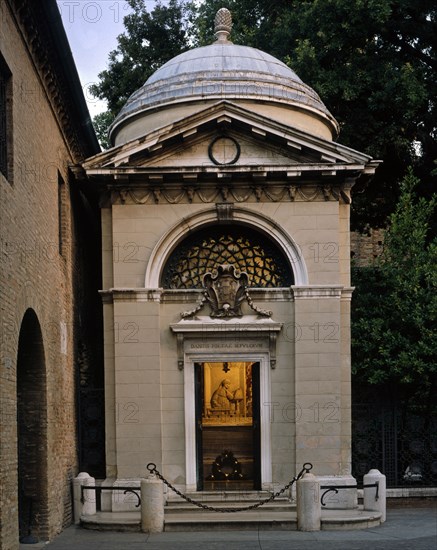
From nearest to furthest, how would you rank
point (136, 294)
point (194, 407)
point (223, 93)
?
1. point (136, 294)
2. point (194, 407)
3. point (223, 93)

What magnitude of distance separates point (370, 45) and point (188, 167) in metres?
9.78

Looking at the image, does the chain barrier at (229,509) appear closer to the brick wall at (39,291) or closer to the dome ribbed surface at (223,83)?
the brick wall at (39,291)

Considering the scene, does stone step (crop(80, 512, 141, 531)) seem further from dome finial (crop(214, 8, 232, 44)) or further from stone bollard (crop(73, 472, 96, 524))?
dome finial (crop(214, 8, 232, 44))

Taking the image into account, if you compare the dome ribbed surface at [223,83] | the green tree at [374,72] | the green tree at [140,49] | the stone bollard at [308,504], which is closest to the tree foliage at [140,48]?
the green tree at [140,49]

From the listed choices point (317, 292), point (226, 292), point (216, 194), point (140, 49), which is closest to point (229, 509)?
point (226, 292)

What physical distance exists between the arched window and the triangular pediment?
1.49m

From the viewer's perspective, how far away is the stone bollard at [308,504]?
1570 cm

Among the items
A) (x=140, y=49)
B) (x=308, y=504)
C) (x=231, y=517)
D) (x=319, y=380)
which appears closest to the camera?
(x=308, y=504)

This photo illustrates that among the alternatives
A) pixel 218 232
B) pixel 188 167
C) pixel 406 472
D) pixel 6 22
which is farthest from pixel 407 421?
pixel 6 22

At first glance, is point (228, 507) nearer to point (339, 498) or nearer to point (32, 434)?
point (339, 498)

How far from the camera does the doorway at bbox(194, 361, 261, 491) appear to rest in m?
18.7

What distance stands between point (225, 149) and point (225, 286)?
2745 millimetres

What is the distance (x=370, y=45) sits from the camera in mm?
25500

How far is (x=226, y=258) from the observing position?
62.5ft
